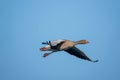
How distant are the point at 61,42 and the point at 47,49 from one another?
4.79ft

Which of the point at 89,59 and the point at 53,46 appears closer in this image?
the point at 53,46

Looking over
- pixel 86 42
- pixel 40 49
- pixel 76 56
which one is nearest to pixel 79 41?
pixel 86 42

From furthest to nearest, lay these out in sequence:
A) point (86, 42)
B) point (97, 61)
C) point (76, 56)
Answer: point (76, 56) < point (97, 61) < point (86, 42)

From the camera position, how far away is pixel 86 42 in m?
18.3

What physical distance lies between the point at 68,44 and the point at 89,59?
412 centimetres

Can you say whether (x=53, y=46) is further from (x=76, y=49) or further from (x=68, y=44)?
(x=76, y=49)

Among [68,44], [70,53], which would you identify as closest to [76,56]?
[70,53]

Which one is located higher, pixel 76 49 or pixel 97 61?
pixel 76 49

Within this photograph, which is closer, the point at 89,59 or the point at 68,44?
the point at 68,44

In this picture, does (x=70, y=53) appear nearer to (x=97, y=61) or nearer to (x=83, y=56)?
(x=83, y=56)

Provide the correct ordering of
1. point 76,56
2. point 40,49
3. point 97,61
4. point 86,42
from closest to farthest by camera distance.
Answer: point 86,42 → point 40,49 → point 97,61 → point 76,56

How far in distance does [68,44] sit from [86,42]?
5.38 ft

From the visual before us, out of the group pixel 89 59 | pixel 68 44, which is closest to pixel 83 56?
pixel 89 59

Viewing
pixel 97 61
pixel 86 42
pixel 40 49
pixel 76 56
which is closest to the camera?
pixel 86 42
